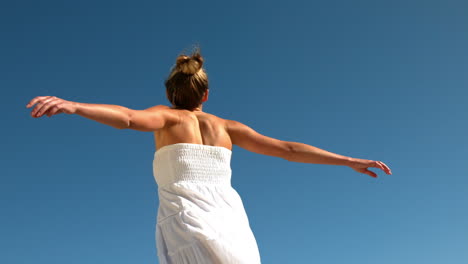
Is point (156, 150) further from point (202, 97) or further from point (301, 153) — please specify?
point (301, 153)

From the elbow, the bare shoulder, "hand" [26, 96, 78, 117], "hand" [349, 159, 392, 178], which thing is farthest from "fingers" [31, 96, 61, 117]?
"hand" [349, 159, 392, 178]

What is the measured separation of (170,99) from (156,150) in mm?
727

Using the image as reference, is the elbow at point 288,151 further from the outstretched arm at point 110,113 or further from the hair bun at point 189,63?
the outstretched arm at point 110,113

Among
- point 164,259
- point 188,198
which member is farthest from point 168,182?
point 164,259

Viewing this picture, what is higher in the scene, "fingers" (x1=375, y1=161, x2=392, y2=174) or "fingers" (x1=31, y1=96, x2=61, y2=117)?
"fingers" (x1=375, y1=161, x2=392, y2=174)

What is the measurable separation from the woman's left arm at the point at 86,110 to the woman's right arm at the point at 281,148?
1848mm

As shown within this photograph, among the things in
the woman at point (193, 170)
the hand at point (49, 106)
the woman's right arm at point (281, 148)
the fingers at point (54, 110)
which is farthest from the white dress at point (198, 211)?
the fingers at point (54, 110)

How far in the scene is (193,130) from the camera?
6.68m

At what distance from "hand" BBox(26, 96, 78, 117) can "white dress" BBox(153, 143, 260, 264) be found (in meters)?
1.61

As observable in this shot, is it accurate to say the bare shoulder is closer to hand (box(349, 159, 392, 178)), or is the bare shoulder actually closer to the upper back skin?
the upper back skin

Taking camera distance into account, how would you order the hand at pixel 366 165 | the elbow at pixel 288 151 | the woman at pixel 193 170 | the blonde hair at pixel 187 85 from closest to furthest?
the woman at pixel 193 170
the blonde hair at pixel 187 85
the elbow at pixel 288 151
the hand at pixel 366 165

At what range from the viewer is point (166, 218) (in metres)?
6.46

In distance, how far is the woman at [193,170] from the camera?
20.1 feet

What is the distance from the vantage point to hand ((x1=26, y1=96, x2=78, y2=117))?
4852 millimetres
